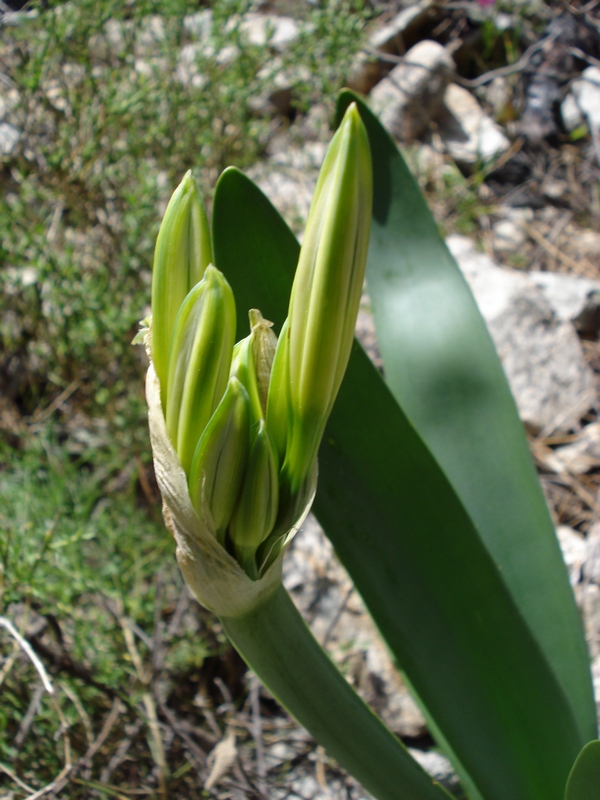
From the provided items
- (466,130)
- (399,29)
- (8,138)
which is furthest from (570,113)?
(8,138)

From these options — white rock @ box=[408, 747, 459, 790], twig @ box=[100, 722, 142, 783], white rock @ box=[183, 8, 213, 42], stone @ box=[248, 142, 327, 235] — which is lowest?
white rock @ box=[408, 747, 459, 790]

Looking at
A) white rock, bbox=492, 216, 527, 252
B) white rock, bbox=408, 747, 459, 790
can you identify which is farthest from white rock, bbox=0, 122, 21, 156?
white rock, bbox=408, 747, 459, 790

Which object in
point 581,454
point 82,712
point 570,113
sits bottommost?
point 581,454

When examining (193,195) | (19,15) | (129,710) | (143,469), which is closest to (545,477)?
(143,469)

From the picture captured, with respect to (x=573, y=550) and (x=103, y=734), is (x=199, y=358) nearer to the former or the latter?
(x=103, y=734)

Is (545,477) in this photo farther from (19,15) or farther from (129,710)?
(19,15)

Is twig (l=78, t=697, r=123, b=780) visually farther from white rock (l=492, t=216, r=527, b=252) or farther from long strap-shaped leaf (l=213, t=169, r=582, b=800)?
white rock (l=492, t=216, r=527, b=252)

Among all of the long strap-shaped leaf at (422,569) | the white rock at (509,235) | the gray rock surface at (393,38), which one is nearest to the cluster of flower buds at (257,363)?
A: the long strap-shaped leaf at (422,569)
